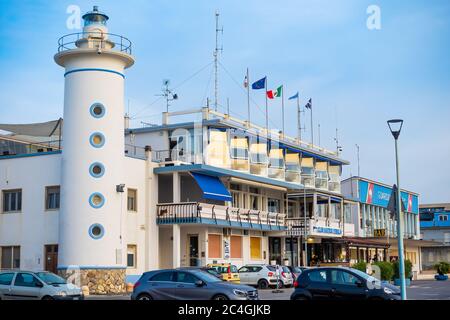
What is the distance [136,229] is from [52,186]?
212 inches

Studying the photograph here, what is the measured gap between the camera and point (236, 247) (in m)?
47.2

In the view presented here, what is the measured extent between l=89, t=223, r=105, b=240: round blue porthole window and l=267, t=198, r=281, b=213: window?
64.2 ft

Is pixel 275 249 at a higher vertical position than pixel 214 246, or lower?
lower

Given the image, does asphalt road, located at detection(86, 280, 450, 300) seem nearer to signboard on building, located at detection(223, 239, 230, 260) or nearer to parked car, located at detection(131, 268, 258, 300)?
parked car, located at detection(131, 268, 258, 300)

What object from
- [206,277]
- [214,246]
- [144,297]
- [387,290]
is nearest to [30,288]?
[144,297]

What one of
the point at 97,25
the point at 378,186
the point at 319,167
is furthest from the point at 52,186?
the point at 378,186

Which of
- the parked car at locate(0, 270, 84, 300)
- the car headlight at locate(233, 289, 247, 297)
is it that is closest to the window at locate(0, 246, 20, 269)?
the parked car at locate(0, 270, 84, 300)

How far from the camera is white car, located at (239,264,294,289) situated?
130 ft

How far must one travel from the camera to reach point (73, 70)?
37.0m

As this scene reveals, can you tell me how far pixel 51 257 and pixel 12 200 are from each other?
15.2 feet

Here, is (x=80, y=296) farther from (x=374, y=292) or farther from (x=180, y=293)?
(x=374, y=292)

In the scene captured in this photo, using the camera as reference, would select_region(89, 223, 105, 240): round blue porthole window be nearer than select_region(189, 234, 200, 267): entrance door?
Yes

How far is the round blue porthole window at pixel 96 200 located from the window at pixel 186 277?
14190 millimetres

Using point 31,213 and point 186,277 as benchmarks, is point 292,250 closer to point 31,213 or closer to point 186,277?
point 31,213
